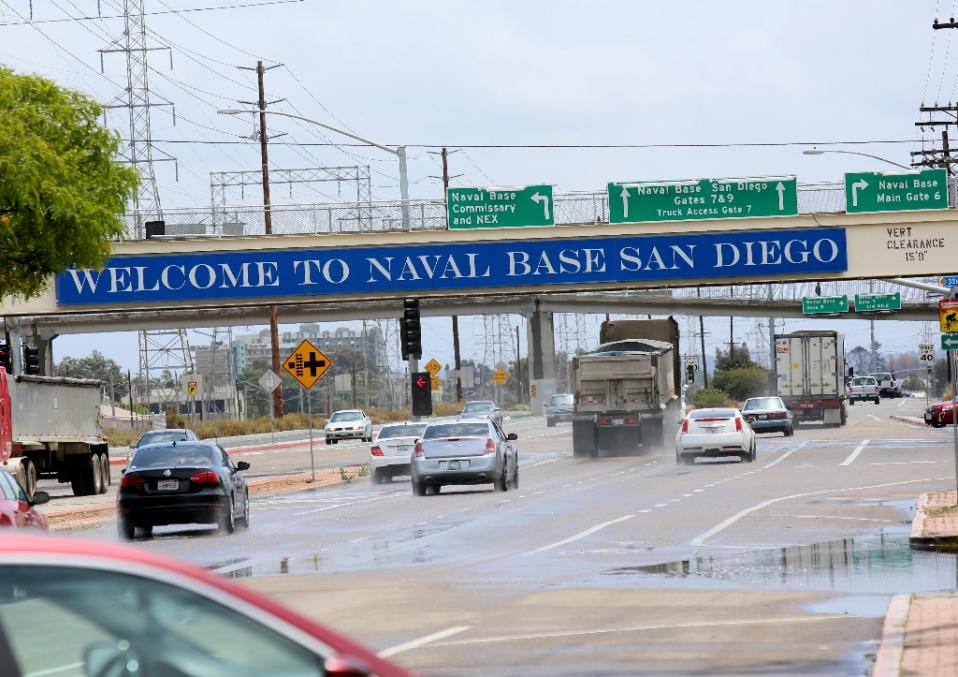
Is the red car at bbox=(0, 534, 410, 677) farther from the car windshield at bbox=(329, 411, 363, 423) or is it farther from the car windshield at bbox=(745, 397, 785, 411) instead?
the car windshield at bbox=(329, 411, 363, 423)

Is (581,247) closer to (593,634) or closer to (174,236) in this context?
(174,236)

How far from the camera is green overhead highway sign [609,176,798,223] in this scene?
45.5 metres

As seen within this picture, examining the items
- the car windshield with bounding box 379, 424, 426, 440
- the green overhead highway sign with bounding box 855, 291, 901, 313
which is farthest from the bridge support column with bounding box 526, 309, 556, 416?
the car windshield with bounding box 379, 424, 426, 440

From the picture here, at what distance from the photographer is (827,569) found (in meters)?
17.2

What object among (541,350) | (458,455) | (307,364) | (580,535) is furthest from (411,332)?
(541,350)

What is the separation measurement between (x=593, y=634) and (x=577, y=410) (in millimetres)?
38295

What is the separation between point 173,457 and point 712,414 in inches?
821

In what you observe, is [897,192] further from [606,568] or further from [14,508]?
[14,508]

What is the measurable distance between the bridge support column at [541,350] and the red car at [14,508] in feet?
300

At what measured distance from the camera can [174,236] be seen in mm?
45719

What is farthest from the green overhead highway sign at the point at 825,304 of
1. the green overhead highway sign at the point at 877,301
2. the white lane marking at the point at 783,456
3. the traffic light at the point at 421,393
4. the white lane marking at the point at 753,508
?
the white lane marking at the point at 753,508

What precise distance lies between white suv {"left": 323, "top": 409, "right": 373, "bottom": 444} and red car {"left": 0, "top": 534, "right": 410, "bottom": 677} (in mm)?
69076

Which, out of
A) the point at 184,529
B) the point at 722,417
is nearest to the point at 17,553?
the point at 184,529

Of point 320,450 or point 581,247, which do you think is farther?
point 320,450
